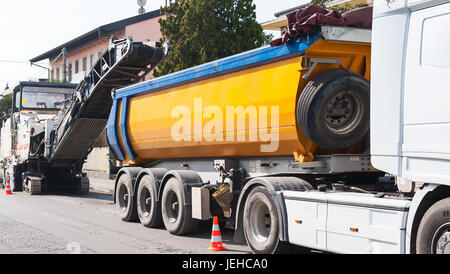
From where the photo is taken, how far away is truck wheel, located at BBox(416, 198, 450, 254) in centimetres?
529

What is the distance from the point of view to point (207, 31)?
2112 cm

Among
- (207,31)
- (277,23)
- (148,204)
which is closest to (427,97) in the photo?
(148,204)

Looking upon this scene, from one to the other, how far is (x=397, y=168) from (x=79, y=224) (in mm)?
8015

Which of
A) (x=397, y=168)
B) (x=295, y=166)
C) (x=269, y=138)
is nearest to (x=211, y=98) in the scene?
(x=269, y=138)

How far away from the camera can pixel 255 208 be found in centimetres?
824

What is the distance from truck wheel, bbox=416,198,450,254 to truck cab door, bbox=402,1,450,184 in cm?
27

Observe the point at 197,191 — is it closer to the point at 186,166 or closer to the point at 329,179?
the point at 186,166

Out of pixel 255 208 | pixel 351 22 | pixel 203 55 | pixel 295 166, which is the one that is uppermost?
pixel 203 55

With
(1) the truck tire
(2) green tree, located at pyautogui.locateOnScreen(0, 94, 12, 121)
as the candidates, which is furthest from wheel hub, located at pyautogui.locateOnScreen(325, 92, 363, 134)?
(2) green tree, located at pyautogui.locateOnScreen(0, 94, 12, 121)

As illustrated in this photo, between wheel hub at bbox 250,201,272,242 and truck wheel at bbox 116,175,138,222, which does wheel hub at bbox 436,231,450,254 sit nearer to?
wheel hub at bbox 250,201,272,242

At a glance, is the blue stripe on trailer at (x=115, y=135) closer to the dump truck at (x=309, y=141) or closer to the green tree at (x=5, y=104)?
the dump truck at (x=309, y=141)

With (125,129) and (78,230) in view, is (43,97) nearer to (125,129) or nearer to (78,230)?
(125,129)

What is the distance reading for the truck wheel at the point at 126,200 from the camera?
12.6 metres

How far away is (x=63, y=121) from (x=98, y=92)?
2650mm
